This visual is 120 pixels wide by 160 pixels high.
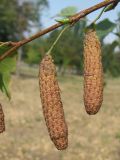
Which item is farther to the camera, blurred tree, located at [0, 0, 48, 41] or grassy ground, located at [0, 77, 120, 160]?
blurred tree, located at [0, 0, 48, 41]

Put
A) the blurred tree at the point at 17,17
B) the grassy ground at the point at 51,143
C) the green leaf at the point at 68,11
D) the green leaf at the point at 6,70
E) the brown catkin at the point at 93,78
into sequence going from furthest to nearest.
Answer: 1. the blurred tree at the point at 17,17
2. the grassy ground at the point at 51,143
3. the green leaf at the point at 68,11
4. the green leaf at the point at 6,70
5. the brown catkin at the point at 93,78

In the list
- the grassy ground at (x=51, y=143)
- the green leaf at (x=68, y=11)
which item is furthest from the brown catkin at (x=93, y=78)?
the grassy ground at (x=51, y=143)

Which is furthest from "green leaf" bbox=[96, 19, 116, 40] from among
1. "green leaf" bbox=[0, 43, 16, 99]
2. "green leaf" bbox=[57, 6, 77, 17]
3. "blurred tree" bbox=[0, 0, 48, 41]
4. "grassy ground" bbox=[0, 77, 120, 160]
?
"blurred tree" bbox=[0, 0, 48, 41]

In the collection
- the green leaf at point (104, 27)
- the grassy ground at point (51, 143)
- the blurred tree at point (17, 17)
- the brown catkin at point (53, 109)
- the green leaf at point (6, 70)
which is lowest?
the grassy ground at point (51, 143)

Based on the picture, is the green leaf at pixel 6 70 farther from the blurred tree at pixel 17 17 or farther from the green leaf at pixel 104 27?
the blurred tree at pixel 17 17

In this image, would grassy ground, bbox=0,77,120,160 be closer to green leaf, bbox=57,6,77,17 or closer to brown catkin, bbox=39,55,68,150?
green leaf, bbox=57,6,77,17

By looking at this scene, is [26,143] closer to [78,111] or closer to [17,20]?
[78,111]

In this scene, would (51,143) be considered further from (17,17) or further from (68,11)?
(17,17)
